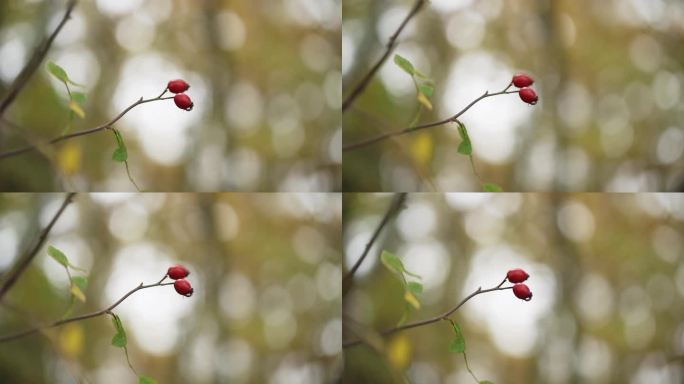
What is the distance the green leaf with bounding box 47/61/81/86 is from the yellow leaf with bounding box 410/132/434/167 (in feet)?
2.17

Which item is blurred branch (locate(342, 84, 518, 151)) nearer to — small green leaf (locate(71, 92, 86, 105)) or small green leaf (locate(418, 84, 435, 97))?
small green leaf (locate(418, 84, 435, 97))

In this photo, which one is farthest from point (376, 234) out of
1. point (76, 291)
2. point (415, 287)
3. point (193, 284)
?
point (76, 291)

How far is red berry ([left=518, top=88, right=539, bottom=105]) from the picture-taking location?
56.2 inches

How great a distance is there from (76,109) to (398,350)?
0.76 meters

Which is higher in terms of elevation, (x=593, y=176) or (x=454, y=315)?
(x=593, y=176)

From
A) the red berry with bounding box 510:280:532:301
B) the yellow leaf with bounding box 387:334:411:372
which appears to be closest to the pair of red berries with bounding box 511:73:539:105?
the red berry with bounding box 510:280:532:301

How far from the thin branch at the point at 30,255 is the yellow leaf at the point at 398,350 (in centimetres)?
66

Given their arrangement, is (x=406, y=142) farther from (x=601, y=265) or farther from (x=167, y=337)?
(x=167, y=337)

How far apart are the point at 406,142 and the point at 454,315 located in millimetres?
341

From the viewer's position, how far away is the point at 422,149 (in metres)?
1.49

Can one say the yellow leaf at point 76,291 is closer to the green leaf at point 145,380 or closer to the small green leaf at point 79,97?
the green leaf at point 145,380

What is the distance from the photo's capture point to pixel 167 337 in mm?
1455

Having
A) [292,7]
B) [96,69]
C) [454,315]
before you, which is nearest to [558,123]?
[454,315]

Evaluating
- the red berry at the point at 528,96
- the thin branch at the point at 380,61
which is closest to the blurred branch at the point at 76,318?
the thin branch at the point at 380,61
